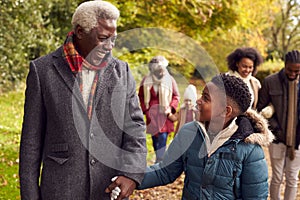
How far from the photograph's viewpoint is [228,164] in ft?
9.12

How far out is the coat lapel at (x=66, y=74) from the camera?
2590mm

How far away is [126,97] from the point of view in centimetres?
269

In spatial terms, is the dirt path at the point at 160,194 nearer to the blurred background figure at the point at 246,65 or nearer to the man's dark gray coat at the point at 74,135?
the blurred background figure at the point at 246,65

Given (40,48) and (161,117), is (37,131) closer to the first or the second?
(161,117)

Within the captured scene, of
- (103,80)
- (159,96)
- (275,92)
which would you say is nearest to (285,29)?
(159,96)

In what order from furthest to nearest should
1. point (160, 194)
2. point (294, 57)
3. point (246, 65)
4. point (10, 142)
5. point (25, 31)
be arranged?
point (25, 31)
point (10, 142)
point (160, 194)
point (246, 65)
point (294, 57)

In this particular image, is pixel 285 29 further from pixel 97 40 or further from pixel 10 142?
pixel 97 40

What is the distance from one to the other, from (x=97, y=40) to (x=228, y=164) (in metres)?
1.06

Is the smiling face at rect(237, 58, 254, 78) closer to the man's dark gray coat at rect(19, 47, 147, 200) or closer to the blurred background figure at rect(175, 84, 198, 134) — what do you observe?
the blurred background figure at rect(175, 84, 198, 134)

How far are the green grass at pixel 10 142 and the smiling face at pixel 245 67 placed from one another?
3365 millimetres

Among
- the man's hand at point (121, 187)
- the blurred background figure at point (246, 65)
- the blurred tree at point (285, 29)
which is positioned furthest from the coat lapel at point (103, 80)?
the blurred tree at point (285, 29)

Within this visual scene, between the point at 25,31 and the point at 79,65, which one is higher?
the point at 25,31

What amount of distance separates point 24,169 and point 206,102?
1132 millimetres

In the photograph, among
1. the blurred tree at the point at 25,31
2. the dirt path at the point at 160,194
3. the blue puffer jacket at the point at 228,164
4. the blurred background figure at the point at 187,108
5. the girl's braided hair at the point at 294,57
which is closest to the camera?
the blue puffer jacket at the point at 228,164
